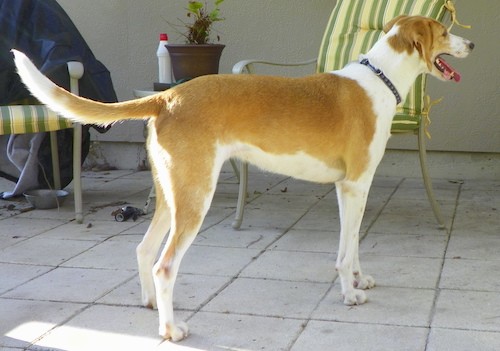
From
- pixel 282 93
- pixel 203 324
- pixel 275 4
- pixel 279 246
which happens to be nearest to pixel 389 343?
pixel 203 324

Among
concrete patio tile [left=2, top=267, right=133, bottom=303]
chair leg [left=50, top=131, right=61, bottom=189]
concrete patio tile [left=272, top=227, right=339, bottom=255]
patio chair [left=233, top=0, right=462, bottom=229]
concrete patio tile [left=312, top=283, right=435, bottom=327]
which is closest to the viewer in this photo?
concrete patio tile [left=312, top=283, right=435, bottom=327]

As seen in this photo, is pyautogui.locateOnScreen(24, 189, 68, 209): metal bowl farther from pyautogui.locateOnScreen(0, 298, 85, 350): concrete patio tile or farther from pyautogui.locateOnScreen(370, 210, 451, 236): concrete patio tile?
pyautogui.locateOnScreen(370, 210, 451, 236): concrete patio tile

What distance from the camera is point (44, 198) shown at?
17.7 feet

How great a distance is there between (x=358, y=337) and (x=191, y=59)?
247 centimetres

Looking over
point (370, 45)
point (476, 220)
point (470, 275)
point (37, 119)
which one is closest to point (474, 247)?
point (470, 275)

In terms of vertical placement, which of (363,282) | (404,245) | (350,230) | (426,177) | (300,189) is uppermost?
(350,230)

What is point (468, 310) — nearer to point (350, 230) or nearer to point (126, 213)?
point (350, 230)

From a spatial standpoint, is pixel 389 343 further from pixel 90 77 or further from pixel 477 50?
pixel 477 50

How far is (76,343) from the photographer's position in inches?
121

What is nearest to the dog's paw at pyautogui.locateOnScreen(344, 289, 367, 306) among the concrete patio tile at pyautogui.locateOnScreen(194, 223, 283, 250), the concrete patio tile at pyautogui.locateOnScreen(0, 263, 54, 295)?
the concrete patio tile at pyautogui.locateOnScreen(194, 223, 283, 250)

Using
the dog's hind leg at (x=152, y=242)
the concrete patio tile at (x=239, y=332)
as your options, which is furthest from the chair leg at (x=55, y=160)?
the concrete patio tile at (x=239, y=332)

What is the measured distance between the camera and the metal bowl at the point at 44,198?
5410 mm

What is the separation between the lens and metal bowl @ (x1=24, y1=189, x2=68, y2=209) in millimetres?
5410

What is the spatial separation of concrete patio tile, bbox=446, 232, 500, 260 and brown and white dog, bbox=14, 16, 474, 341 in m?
0.74
